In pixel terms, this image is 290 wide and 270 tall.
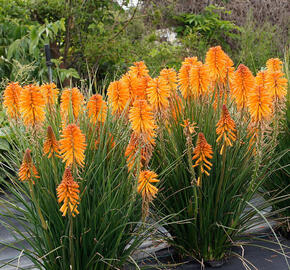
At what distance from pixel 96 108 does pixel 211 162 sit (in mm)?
630

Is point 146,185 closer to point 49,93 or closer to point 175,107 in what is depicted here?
point 175,107

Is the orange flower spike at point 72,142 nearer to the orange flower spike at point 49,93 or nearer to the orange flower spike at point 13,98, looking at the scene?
the orange flower spike at point 13,98

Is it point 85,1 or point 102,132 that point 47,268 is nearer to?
point 102,132

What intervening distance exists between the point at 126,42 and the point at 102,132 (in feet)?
15.3

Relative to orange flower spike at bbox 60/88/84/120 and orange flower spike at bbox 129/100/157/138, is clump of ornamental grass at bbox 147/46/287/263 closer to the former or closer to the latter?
orange flower spike at bbox 129/100/157/138

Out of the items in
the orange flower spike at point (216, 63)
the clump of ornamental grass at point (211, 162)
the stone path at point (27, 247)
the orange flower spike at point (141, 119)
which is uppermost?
the orange flower spike at point (216, 63)

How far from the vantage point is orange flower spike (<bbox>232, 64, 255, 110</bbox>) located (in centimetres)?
187

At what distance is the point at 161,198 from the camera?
216cm

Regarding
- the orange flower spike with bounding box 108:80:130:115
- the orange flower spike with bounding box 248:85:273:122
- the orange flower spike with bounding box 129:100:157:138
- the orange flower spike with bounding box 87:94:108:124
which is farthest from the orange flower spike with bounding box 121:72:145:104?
the orange flower spike with bounding box 248:85:273:122

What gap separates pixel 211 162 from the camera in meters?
2.07

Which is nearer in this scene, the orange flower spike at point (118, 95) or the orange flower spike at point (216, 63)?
the orange flower spike at point (118, 95)

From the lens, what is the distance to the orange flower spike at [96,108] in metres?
1.92

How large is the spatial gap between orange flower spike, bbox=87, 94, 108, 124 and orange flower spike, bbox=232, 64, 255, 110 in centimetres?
62

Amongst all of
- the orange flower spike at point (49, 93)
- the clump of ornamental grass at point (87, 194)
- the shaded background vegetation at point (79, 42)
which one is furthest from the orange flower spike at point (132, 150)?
the shaded background vegetation at point (79, 42)
